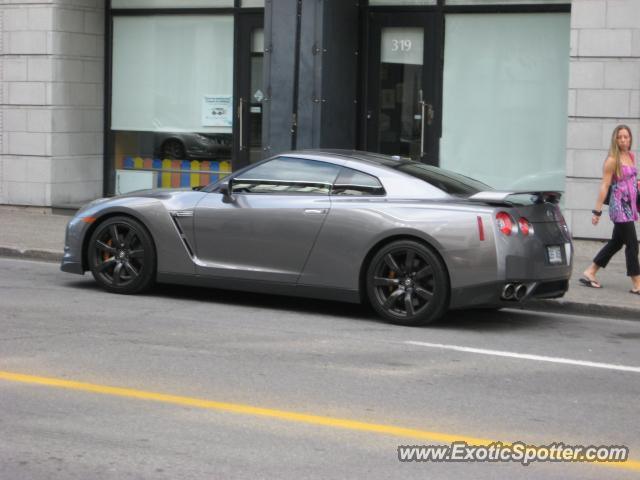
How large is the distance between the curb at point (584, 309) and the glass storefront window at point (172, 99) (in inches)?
310

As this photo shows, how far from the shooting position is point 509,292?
373 inches

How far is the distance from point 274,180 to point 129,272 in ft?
5.39

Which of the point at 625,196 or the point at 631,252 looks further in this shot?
the point at 625,196

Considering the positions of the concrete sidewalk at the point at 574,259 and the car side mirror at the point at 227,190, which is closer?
the car side mirror at the point at 227,190

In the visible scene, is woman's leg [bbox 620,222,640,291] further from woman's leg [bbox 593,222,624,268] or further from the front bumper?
the front bumper

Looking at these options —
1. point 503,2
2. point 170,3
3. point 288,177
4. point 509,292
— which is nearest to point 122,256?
point 288,177

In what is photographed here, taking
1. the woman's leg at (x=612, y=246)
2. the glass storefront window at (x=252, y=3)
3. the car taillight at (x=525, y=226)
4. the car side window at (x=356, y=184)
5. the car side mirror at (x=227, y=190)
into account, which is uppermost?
the glass storefront window at (x=252, y=3)

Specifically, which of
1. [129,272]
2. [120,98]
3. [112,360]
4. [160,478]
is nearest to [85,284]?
[129,272]

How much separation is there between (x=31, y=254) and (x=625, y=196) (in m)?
6.79

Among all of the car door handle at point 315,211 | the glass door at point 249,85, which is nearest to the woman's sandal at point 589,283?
the car door handle at point 315,211

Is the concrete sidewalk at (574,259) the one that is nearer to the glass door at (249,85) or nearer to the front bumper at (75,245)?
the front bumper at (75,245)

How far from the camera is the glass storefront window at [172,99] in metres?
17.9

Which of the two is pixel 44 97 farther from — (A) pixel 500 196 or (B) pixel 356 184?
(A) pixel 500 196

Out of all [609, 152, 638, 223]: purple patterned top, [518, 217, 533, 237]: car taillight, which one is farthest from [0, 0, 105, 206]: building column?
[518, 217, 533, 237]: car taillight
